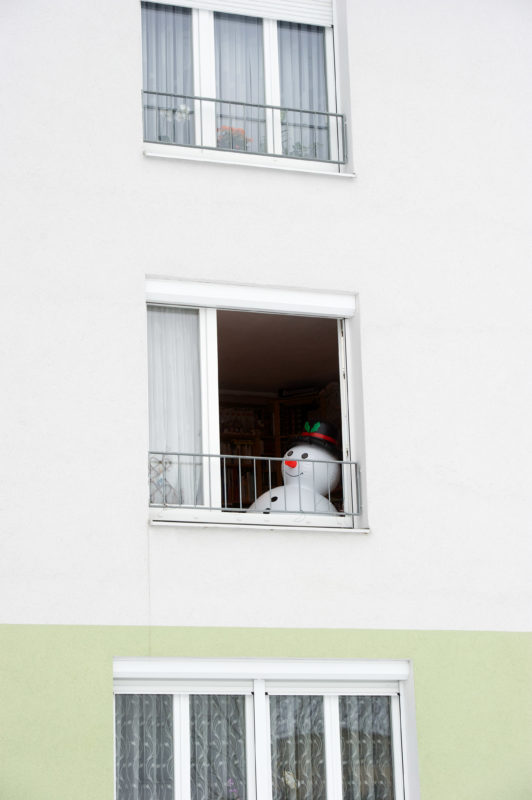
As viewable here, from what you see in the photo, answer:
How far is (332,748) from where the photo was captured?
43.8 feet

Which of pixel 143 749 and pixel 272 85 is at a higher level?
pixel 272 85

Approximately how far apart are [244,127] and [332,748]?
20.0 feet

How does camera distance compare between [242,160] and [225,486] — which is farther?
[242,160]

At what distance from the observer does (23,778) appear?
39.3 feet

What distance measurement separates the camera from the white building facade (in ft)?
41.9

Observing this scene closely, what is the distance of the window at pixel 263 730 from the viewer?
12758 mm

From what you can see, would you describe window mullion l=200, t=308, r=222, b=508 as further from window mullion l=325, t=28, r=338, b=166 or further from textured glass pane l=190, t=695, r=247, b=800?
window mullion l=325, t=28, r=338, b=166

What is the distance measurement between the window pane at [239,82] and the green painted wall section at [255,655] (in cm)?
496

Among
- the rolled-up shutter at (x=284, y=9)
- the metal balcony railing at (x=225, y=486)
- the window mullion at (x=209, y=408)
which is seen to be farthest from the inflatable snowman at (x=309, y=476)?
the rolled-up shutter at (x=284, y=9)

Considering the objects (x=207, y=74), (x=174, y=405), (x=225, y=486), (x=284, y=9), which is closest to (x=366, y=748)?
(x=225, y=486)

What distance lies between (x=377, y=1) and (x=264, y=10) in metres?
1.15

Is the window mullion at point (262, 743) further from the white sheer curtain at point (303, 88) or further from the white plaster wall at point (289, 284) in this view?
the white sheer curtain at point (303, 88)

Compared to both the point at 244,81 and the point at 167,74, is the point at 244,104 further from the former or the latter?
the point at 167,74

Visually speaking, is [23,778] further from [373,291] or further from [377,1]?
[377,1]
